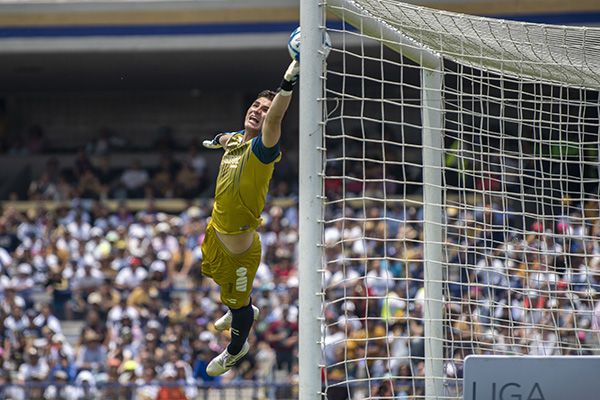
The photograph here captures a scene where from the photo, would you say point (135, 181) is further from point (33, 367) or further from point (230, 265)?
point (230, 265)

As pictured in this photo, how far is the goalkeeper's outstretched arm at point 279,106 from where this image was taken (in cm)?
617

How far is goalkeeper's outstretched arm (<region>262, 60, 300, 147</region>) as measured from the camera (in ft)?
20.2

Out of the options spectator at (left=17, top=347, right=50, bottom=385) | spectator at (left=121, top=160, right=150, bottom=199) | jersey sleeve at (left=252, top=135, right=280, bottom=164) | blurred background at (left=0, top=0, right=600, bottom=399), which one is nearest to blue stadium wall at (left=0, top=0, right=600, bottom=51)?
blurred background at (left=0, top=0, right=600, bottom=399)

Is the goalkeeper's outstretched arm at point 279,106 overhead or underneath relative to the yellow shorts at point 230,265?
overhead

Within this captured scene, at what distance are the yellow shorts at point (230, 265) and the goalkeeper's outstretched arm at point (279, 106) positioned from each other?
3.01ft

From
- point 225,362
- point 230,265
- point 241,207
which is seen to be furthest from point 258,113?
point 225,362

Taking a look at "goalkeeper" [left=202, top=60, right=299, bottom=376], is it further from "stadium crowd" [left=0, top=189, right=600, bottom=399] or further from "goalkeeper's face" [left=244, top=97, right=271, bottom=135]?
"stadium crowd" [left=0, top=189, right=600, bottom=399]

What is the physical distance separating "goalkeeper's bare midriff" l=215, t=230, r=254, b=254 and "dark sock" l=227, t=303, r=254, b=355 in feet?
1.57

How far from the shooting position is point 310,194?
19.7 ft

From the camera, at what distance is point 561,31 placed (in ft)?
22.8

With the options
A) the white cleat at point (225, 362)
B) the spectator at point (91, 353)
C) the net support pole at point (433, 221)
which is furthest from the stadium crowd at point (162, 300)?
the net support pole at point (433, 221)

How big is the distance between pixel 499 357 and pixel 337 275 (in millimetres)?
8328

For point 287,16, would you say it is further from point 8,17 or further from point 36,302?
point 36,302

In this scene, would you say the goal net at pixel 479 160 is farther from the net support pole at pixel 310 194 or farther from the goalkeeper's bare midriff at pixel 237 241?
the goalkeeper's bare midriff at pixel 237 241
